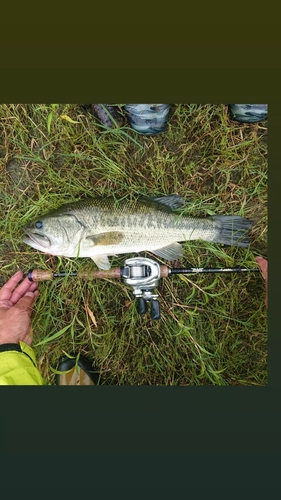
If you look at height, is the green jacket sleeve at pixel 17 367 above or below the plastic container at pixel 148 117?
below

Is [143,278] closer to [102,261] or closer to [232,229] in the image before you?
[102,261]

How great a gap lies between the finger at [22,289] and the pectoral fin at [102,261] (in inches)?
22.5

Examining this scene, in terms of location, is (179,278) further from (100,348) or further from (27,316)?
(27,316)

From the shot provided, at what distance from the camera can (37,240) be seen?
7.91ft

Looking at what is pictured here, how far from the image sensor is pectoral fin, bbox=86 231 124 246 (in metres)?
2.42

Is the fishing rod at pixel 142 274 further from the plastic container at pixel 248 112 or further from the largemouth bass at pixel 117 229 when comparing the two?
the plastic container at pixel 248 112

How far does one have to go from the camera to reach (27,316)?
2.58m

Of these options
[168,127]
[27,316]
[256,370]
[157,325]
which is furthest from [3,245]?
[256,370]

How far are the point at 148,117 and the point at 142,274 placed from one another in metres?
1.13

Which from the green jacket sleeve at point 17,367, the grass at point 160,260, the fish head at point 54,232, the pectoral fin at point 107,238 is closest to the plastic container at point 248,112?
the grass at point 160,260

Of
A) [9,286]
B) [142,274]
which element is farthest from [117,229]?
[9,286]

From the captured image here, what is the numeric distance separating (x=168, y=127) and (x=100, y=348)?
180 centimetres

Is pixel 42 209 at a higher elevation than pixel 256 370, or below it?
higher

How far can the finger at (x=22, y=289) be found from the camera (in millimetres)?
2647
